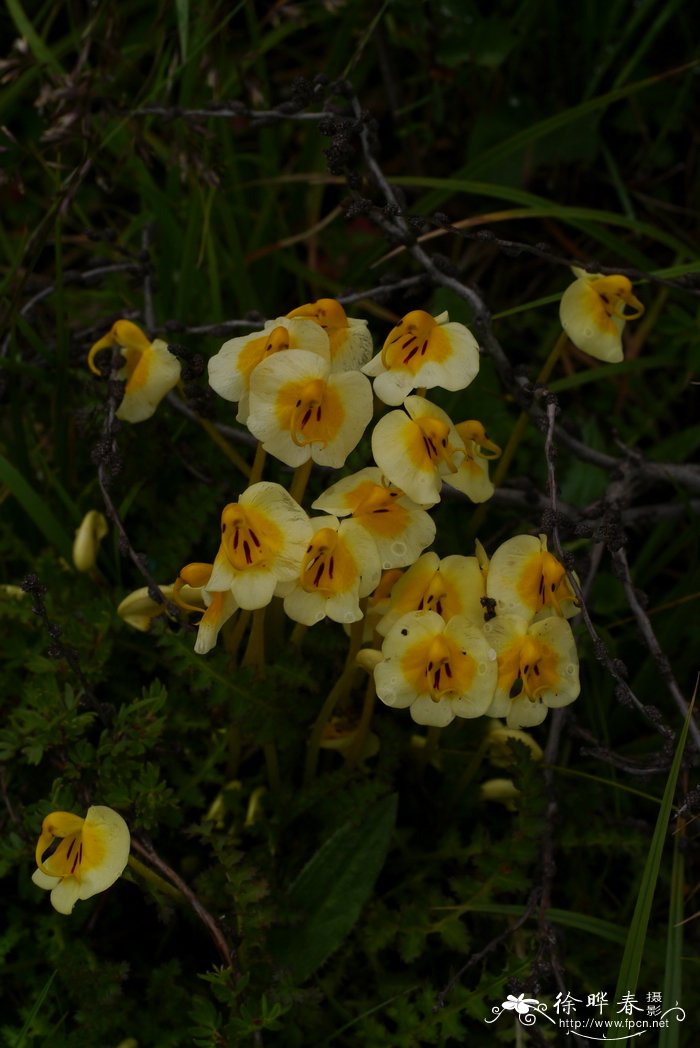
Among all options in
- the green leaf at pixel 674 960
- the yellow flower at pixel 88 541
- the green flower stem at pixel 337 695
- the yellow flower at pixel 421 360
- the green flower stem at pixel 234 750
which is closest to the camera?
the green leaf at pixel 674 960

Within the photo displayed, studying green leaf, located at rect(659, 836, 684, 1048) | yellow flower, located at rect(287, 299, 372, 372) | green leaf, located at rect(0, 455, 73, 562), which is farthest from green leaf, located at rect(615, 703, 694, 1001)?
green leaf, located at rect(0, 455, 73, 562)

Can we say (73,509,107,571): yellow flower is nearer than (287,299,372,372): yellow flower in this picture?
No

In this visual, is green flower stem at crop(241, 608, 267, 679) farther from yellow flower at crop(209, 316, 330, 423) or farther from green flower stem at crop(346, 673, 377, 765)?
yellow flower at crop(209, 316, 330, 423)

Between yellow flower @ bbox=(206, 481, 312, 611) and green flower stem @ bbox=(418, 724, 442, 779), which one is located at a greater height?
yellow flower @ bbox=(206, 481, 312, 611)

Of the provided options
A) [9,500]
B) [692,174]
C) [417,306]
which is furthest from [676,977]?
[692,174]

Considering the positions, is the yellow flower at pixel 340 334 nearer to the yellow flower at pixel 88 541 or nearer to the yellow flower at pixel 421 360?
the yellow flower at pixel 421 360

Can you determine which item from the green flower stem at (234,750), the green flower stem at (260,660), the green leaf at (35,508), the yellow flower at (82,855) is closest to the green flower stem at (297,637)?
the green flower stem at (260,660)
